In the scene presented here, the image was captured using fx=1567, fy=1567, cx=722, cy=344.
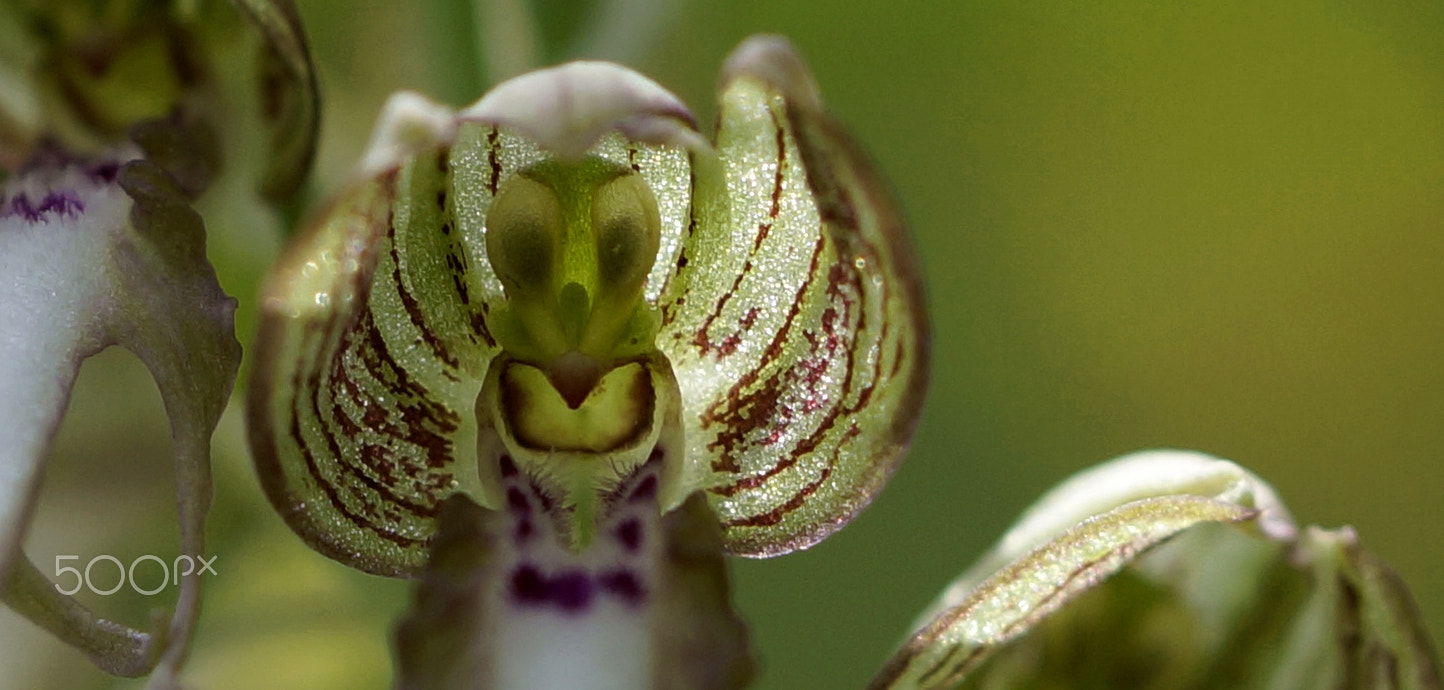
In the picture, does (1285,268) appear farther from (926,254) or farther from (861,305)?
(861,305)

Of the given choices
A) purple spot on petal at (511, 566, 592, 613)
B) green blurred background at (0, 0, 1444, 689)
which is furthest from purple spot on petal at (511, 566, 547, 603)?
green blurred background at (0, 0, 1444, 689)

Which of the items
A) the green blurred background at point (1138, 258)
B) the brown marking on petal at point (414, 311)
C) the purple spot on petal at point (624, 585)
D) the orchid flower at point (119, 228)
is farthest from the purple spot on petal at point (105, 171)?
the green blurred background at point (1138, 258)

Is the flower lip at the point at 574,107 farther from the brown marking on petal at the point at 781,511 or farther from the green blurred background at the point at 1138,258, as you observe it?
the green blurred background at the point at 1138,258

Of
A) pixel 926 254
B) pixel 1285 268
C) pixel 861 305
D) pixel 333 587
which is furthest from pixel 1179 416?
pixel 861 305

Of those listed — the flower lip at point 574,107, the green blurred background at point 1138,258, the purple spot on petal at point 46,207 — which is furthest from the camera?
the green blurred background at point 1138,258

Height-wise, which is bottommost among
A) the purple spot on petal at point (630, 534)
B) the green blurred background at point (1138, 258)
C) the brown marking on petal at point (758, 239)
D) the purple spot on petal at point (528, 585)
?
the green blurred background at point (1138, 258)

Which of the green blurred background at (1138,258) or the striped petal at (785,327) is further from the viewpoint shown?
the green blurred background at (1138,258)

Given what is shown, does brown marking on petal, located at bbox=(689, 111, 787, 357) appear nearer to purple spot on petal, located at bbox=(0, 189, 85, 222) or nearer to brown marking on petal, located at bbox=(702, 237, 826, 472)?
brown marking on petal, located at bbox=(702, 237, 826, 472)
